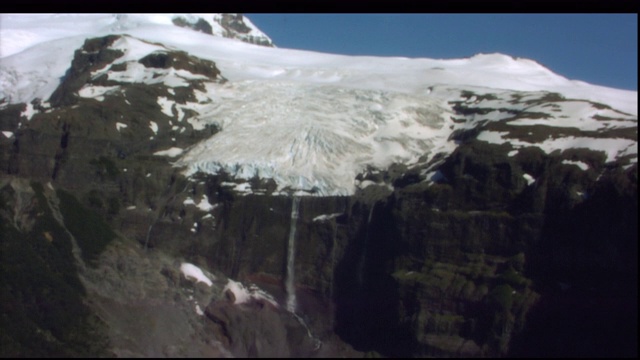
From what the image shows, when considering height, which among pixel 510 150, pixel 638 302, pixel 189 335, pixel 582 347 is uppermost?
pixel 510 150

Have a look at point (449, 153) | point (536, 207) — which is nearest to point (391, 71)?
point (449, 153)

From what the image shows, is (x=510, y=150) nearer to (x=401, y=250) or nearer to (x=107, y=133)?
(x=401, y=250)

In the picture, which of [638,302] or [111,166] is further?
[111,166]

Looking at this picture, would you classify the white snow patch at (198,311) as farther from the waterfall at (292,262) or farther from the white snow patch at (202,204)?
the white snow patch at (202,204)

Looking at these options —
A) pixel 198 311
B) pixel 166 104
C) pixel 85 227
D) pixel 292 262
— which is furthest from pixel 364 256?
pixel 166 104

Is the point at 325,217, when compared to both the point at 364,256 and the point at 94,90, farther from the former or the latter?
the point at 94,90

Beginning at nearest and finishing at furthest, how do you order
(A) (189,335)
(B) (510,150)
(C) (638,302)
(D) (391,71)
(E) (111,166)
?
1. (C) (638,302)
2. (A) (189,335)
3. (B) (510,150)
4. (E) (111,166)
5. (D) (391,71)

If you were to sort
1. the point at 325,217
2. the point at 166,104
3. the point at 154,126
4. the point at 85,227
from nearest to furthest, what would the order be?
1. the point at 85,227
2. the point at 325,217
3. the point at 154,126
4. the point at 166,104
